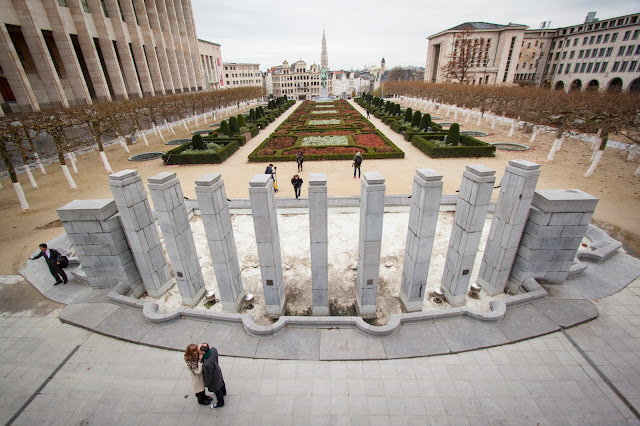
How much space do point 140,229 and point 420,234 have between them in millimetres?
8549

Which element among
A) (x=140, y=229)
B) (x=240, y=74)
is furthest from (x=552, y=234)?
(x=240, y=74)

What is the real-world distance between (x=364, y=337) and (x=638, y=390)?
238 inches

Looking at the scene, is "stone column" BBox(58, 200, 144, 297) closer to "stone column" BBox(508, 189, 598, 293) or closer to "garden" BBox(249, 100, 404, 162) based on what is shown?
"stone column" BBox(508, 189, 598, 293)

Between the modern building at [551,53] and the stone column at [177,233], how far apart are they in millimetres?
80378

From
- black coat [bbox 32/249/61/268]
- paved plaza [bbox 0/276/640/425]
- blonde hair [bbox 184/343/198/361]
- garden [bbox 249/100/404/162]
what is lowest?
paved plaza [bbox 0/276/640/425]

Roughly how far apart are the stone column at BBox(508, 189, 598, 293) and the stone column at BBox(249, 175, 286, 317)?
25.4 ft

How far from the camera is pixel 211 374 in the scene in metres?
5.60

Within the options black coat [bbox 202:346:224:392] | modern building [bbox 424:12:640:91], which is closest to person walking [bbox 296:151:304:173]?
black coat [bbox 202:346:224:392]

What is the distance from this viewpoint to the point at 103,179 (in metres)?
21.5

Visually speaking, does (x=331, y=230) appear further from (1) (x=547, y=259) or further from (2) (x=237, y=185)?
(2) (x=237, y=185)

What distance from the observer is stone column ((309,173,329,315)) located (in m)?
7.41

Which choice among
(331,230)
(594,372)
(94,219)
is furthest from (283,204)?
(594,372)

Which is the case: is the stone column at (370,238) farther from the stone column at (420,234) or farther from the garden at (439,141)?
the garden at (439,141)

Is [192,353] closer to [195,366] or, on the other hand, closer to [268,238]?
[195,366]
